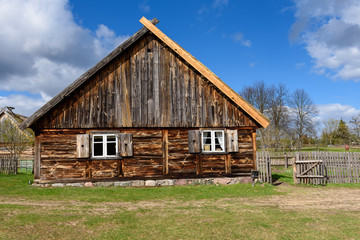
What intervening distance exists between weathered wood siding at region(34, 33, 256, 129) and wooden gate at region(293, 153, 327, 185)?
3.16 m

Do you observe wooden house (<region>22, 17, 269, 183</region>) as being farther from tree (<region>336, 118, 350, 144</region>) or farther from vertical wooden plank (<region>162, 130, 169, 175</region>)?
tree (<region>336, 118, 350, 144</region>)

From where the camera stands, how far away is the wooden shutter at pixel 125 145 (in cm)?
1316

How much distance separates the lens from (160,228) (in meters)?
6.57

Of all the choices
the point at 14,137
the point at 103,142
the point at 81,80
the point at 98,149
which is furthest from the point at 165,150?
the point at 14,137

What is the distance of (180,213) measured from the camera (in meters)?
8.05

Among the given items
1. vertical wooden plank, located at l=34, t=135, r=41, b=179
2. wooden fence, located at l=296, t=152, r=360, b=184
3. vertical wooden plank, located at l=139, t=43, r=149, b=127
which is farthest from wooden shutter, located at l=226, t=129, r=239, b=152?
vertical wooden plank, located at l=34, t=135, r=41, b=179

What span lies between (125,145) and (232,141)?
17.9ft

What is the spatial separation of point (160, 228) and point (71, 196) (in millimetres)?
5676

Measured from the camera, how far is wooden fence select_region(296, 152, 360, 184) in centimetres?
1396

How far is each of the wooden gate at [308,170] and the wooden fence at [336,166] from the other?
0.10m

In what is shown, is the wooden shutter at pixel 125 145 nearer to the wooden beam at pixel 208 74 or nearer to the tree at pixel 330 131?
the wooden beam at pixel 208 74

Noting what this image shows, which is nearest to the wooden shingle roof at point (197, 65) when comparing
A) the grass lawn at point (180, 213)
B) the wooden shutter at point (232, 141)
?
the wooden shutter at point (232, 141)

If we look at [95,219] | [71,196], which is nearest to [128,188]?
[71,196]

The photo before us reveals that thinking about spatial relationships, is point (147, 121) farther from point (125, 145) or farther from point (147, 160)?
point (147, 160)
